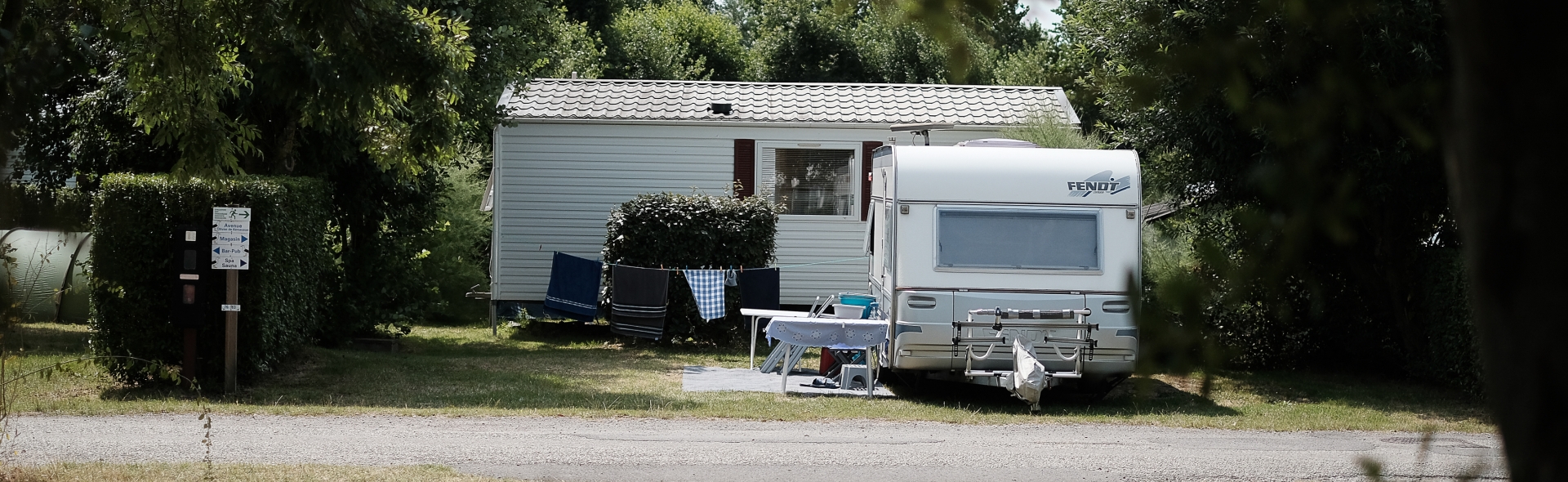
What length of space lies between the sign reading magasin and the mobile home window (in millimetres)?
7844

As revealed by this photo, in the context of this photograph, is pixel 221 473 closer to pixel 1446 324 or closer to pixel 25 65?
pixel 25 65

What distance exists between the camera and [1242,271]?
→ 1551 mm

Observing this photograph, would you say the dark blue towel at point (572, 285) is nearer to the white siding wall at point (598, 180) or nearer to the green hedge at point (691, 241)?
the green hedge at point (691, 241)

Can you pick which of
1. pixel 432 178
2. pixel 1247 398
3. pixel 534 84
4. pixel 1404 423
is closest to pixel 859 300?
pixel 1247 398

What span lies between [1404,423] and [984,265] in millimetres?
3609

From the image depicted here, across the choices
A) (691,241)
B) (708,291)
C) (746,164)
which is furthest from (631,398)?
(746,164)

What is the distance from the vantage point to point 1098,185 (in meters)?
10.6

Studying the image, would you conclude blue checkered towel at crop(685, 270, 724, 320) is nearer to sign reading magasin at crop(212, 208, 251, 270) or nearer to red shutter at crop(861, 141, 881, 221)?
red shutter at crop(861, 141, 881, 221)

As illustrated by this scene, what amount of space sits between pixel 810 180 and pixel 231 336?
854 cm

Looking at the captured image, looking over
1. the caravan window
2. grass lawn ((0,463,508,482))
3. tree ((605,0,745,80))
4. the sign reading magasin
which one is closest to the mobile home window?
the caravan window

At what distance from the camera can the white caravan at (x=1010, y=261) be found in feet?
33.8

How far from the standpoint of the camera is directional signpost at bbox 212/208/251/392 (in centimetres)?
954

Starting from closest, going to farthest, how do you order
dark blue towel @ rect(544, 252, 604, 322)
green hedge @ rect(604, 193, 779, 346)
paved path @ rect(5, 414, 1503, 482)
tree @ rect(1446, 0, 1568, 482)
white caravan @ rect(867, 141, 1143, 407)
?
tree @ rect(1446, 0, 1568, 482)
paved path @ rect(5, 414, 1503, 482)
white caravan @ rect(867, 141, 1143, 407)
green hedge @ rect(604, 193, 779, 346)
dark blue towel @ rect(544, 252, 604, 322)

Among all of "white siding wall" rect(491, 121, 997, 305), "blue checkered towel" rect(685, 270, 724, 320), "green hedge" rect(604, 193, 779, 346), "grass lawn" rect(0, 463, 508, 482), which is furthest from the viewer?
"white siding wall" rect(491, 121, 997, 305)
